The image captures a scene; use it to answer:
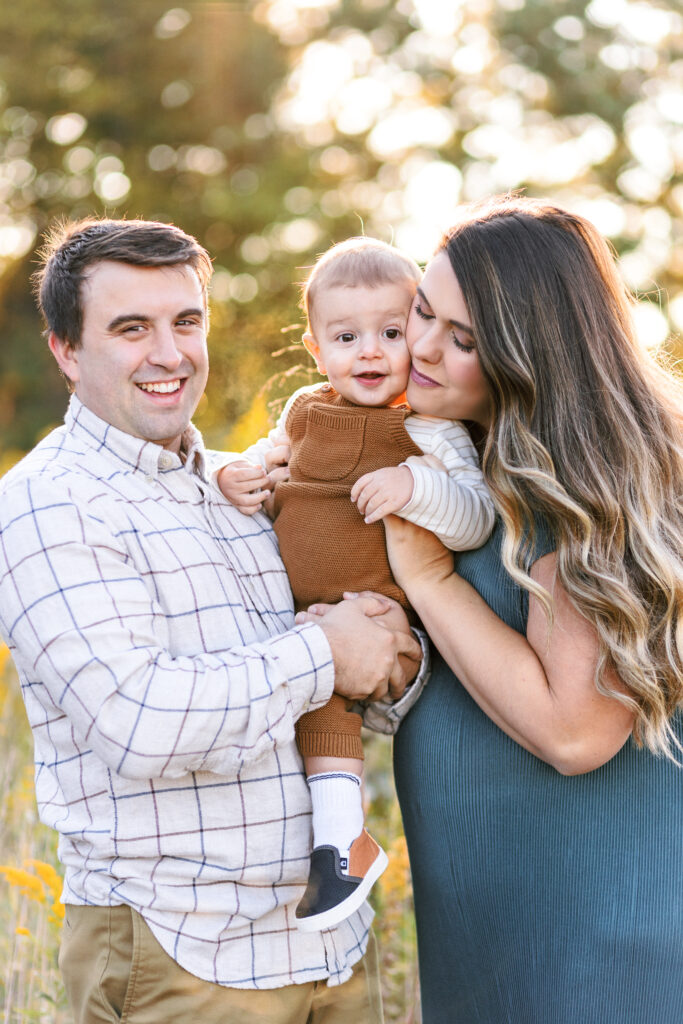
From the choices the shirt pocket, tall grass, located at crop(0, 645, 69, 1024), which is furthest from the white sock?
tall grass, located at crop(0, 645, 69, 1024)

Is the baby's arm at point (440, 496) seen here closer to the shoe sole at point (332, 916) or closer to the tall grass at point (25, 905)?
the shoe sole at point (332, 916)

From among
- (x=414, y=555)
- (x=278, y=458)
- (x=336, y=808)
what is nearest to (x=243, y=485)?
(x=278, y=458)

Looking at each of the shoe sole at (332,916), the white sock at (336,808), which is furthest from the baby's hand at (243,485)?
the shoe sole at (332,916)

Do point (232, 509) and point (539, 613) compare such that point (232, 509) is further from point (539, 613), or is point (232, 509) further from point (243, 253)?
point (243, 253)

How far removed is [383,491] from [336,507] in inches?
9.3

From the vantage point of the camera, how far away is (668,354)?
10.3 ft

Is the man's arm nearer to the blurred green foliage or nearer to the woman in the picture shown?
the woman

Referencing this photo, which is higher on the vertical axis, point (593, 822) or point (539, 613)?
point (539, 613)

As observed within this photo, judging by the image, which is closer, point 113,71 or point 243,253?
point 243,253

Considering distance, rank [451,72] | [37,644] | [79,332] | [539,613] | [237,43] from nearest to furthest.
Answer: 1. [37,644]
2. [539,613]
3. [79,332]
4. [451,72]
5. [237,43]

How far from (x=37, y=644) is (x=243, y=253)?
63.2ft

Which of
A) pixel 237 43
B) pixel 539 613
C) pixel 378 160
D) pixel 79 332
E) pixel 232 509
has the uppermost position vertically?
pixel 237 43

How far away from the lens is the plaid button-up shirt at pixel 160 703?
2332 mm

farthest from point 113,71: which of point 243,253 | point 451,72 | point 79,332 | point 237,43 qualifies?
point 79,332
